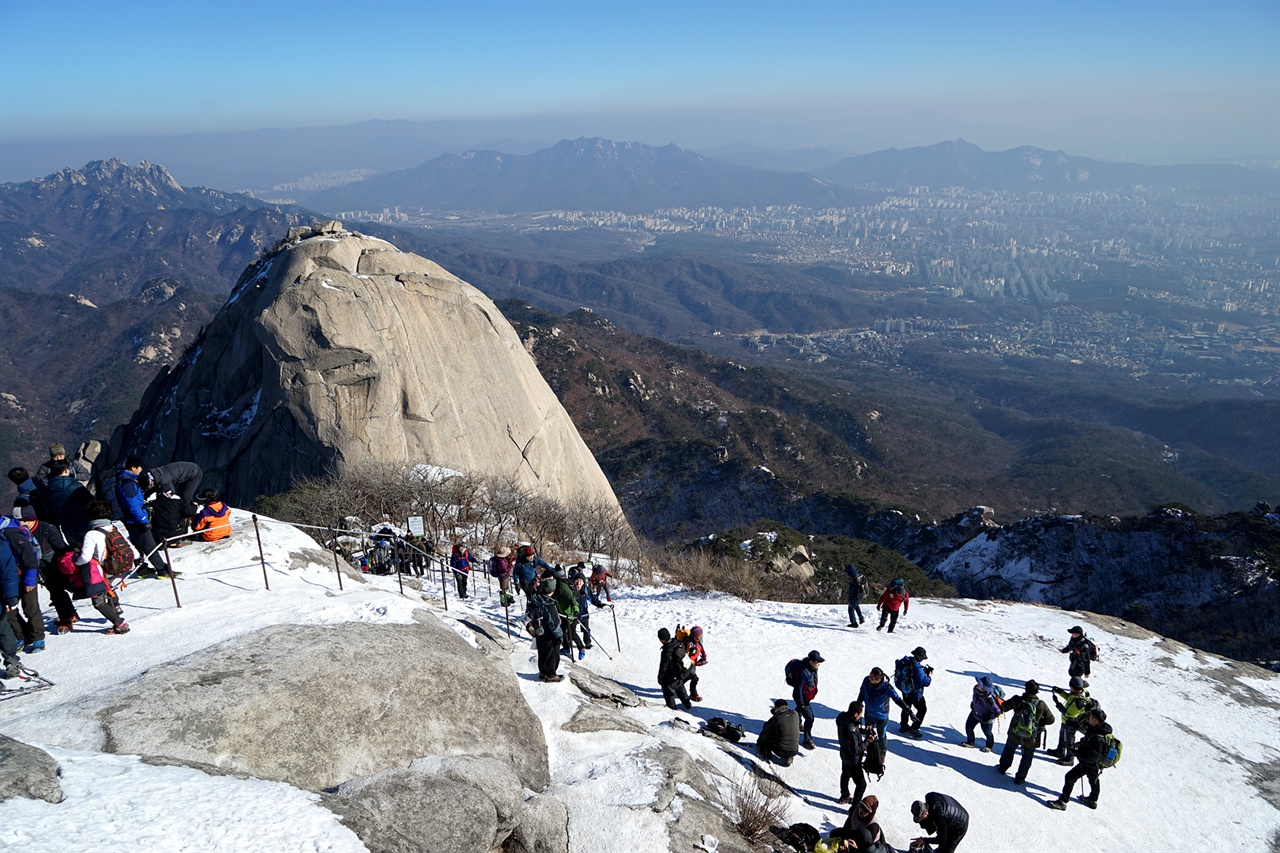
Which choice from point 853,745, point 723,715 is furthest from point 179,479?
point 853,745

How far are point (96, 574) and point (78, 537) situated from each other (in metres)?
1.91

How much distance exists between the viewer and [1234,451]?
122875mm

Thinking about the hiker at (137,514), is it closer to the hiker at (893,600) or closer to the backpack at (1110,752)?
the backpack at (1110,752)

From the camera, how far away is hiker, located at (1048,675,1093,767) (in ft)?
39.4

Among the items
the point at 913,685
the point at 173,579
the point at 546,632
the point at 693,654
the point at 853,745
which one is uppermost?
the point at 173,579

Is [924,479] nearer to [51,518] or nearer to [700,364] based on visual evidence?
[700,364]

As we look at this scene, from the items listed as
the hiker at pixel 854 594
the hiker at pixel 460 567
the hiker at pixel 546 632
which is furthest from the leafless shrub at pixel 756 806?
the hiker at pixel 460 567

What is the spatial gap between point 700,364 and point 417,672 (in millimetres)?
98629

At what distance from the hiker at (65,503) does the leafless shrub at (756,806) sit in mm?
10292

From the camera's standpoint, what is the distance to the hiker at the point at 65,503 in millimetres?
10797

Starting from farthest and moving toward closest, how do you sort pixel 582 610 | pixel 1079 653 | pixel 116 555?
pixel 1079 653
pixel 582 610
pixel 116 555

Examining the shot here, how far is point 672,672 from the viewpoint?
1284 cm

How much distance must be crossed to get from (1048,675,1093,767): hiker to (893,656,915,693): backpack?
2336mm

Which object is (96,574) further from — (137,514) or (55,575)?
(137,514)
